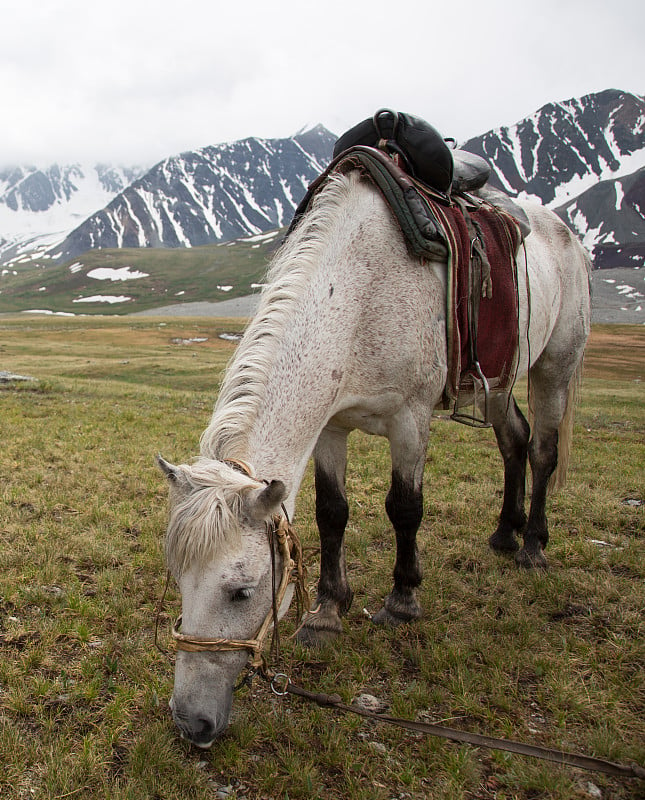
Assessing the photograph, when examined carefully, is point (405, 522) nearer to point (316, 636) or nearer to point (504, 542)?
point (316, 636)

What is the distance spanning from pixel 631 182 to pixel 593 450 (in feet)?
705

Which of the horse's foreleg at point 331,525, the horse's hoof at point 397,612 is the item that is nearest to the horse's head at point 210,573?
the horse's foreleg at point 331,525

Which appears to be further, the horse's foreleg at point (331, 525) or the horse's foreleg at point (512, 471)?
the horse's foreleg at point (512, 471)

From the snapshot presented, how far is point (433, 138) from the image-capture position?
15.4 ft

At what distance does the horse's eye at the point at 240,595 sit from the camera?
2871 mm

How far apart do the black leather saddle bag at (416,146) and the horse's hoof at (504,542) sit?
144 inches

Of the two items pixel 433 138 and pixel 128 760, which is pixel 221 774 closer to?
pixel 128 760

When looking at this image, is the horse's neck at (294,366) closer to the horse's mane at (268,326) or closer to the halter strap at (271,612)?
the horse's mane at (268,326)

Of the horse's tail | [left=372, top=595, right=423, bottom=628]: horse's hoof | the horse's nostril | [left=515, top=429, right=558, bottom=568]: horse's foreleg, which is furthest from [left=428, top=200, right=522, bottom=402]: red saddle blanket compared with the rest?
the horse's nostril

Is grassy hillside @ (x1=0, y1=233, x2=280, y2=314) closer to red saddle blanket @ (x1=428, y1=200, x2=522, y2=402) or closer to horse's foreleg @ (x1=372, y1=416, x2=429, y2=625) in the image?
red saddle blanket @ (x1=428, y1=200, x2=522, y2=402)

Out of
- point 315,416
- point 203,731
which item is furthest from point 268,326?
point 203,731

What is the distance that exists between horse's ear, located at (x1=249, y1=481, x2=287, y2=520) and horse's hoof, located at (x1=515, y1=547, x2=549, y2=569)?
3751mm

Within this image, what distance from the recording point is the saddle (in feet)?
13.4

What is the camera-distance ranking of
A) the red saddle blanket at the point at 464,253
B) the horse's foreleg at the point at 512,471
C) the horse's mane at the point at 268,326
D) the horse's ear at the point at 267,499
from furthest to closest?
the horse's foreleg at the point at 512,471 < the red saddle blanket at the point at 464,253 < the horse's mane at the point at 268,326 < the horse's ear at the point at 267,499
